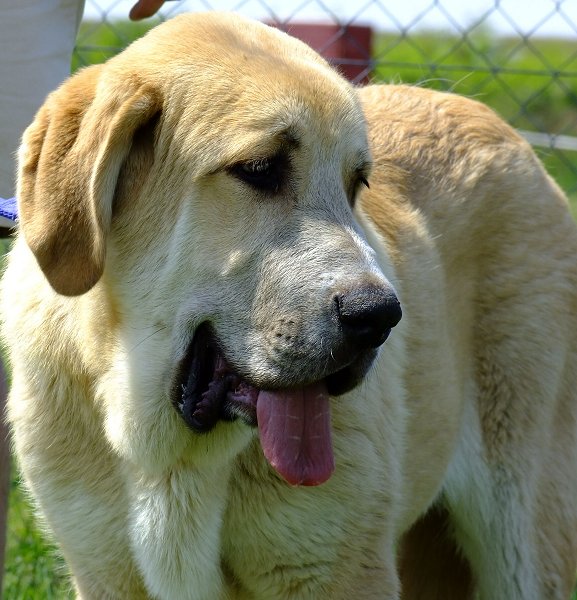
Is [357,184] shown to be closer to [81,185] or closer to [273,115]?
[273,115]

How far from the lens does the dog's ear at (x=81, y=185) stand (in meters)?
3.09

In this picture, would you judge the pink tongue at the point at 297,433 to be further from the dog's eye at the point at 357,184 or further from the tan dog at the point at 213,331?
the dog's eye at the point at 357,184

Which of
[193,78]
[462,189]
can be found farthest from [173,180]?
[462,189]

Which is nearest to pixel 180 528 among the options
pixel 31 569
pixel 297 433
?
pixel 297 433

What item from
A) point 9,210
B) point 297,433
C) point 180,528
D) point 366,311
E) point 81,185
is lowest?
point 180,528

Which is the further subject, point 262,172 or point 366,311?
point 262,172

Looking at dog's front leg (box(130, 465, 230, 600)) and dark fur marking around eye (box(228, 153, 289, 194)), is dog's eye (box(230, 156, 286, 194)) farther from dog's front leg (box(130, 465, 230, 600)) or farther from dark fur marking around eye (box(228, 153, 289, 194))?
dog's front leg (box(130, 465, 230, 600))

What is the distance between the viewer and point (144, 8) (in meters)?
4.27

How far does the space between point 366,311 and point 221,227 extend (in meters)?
0.47

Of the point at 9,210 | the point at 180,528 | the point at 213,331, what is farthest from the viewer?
the point at 9,210

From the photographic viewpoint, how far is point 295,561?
3361 mm

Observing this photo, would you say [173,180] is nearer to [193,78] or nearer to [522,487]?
[193,78]

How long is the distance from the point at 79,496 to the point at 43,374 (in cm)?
37

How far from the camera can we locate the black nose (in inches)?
116
